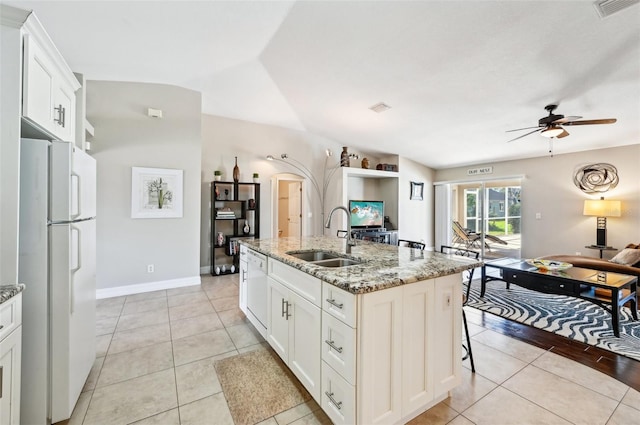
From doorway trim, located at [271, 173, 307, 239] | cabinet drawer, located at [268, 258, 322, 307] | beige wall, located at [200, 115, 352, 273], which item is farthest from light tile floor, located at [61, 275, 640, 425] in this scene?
doorway trim, located at [271, 173, 307, 239]

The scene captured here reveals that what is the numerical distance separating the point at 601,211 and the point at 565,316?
2.64 meters

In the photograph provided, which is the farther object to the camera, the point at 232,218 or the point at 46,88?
the point at 232,218

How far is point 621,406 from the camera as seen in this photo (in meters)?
1.70

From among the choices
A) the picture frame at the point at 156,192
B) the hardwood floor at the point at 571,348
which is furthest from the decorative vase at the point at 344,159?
the hardwood floor at the point at 571,348

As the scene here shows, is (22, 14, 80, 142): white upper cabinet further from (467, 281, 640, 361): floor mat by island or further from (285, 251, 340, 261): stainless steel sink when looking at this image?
(467, 281, 640, 361): floor mat by island

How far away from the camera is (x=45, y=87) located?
154cm

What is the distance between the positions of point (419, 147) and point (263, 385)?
5.36m

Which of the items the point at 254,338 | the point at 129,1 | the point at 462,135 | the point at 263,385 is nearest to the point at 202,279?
the point at 254,338

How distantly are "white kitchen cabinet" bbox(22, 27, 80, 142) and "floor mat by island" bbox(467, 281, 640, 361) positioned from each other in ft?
14.3

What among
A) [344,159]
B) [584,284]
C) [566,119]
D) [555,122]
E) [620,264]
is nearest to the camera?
[584,284]

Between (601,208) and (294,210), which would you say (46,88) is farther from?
(601,208)

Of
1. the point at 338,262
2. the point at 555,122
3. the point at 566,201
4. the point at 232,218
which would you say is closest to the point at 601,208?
the point at 566,201

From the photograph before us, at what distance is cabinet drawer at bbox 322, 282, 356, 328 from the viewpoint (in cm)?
129

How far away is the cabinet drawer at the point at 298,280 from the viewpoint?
1.58 meters
